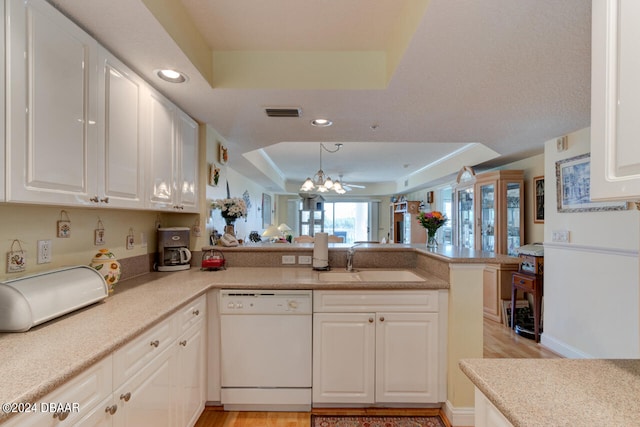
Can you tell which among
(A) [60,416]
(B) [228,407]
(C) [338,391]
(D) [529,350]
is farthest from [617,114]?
(D) [529,350]

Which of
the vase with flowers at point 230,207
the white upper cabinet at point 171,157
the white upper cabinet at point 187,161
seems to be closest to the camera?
the white upper cabinet at point 171,157

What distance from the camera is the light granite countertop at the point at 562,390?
0.68 meters

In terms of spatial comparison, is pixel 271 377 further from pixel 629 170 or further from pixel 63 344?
pixel 629 170

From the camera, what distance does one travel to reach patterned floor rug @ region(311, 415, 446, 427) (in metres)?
1.96

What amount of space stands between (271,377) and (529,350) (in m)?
2.72

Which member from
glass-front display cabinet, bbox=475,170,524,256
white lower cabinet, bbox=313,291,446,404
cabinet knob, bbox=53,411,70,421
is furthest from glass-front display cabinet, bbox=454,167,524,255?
cabinet knob, bbox=53,411,70,421

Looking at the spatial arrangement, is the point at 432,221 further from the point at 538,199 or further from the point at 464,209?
the point at 464,209

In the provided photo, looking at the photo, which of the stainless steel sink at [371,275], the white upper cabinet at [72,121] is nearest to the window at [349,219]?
the stainless steel sink at [371,275]

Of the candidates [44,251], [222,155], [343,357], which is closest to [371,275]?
[343,357]

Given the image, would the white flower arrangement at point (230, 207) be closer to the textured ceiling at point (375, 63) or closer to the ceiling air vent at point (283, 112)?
the textured ceiling at point (375, 63)

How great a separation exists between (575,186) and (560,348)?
1603mm

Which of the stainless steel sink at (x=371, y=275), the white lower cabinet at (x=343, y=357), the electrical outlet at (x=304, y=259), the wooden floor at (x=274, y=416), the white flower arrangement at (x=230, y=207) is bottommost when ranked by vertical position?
the wooden floor at (x=274, y=416)

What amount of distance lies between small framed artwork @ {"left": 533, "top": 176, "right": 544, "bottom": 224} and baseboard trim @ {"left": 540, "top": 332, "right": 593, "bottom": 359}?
1336 mm

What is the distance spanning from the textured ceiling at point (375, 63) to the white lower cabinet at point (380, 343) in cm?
138
